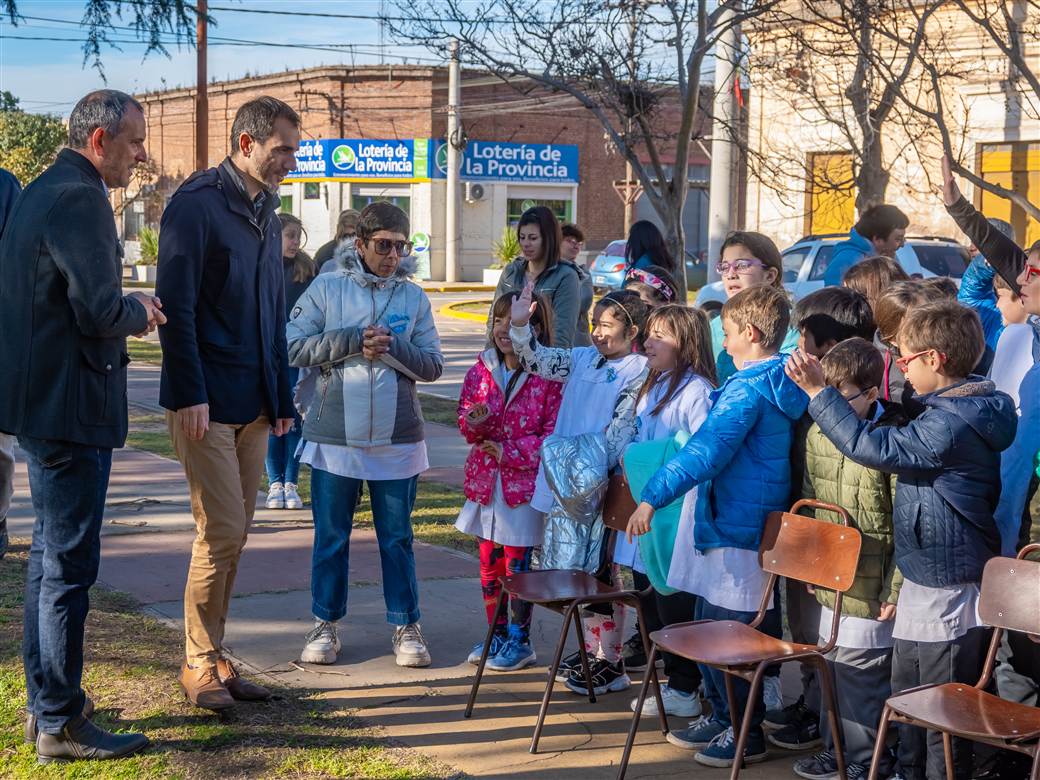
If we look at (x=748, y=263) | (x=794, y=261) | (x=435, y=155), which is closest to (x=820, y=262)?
(x=794, y=261)

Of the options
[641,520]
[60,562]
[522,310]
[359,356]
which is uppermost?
[522,310]

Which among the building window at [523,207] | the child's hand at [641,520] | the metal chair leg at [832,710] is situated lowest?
the metal chair leg at [832,710]

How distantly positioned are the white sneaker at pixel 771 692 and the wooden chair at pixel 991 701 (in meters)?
1.05

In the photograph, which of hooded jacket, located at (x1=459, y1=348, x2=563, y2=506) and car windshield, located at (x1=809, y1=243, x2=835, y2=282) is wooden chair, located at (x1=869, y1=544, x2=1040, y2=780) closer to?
hooded jacket, located at (x1=459, y1=348, x2=563, y2=506)

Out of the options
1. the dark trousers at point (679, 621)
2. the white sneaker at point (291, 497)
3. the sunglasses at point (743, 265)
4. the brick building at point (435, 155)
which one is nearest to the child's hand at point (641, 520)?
the dark trousers at point (679, 621)

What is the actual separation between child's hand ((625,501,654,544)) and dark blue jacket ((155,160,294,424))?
1494 millimetres

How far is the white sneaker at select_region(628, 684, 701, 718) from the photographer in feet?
16.8

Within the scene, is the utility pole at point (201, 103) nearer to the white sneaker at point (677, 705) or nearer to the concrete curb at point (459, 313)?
the concrete curb at point (459, 313)

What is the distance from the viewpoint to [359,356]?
555cm

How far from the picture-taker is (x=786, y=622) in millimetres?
5168

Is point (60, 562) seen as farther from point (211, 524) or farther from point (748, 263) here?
point (748, 263)

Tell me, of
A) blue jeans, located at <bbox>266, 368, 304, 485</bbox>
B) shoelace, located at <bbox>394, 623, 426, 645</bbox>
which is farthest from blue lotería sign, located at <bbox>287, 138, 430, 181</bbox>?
shoelace, located at <bbox>394, 623, 426, 645</bbox>

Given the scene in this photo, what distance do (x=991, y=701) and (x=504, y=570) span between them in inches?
94.7

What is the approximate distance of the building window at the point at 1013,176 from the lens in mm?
20406
